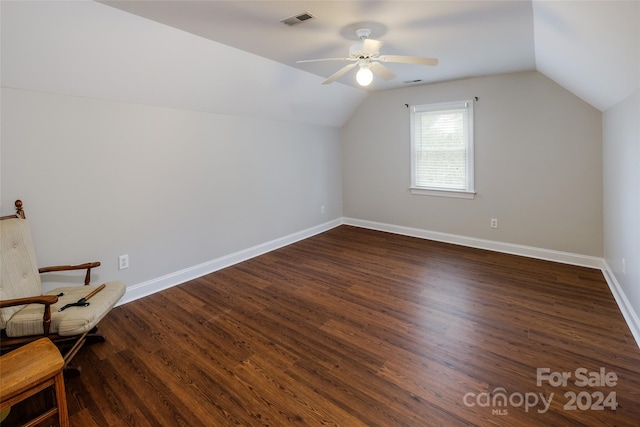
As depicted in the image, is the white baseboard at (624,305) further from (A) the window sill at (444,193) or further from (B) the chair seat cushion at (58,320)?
(B) the chair seat cushion at (58,320)

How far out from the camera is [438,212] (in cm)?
497

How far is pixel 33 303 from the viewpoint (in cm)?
199

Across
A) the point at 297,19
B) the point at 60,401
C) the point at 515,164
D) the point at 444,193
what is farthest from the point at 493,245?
the point at 60,401

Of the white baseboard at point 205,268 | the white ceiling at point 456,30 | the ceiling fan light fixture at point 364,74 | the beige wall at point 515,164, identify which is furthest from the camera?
the beige wall at point 515,164

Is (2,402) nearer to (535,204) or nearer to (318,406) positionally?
(318,406)

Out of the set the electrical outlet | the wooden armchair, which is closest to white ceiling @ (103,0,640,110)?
the wooden armchair

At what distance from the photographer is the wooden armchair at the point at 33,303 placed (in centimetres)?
203

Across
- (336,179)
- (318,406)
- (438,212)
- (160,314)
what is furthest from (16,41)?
(438,212)

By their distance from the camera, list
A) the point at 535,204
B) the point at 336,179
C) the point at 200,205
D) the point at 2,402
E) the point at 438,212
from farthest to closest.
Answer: the point at 336,179
the point at 438,212
the point at 535,204
the point at 200,205
the point at 2,402

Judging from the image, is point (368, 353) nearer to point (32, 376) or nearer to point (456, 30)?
point (32, 376)

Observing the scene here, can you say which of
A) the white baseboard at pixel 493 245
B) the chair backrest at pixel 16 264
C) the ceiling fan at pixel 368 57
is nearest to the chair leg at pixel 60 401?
the chair backrest at pixel 16 264

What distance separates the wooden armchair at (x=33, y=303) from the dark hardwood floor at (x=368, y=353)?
0.34 meters

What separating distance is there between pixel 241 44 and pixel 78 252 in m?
2.39

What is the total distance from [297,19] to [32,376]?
2695mm
